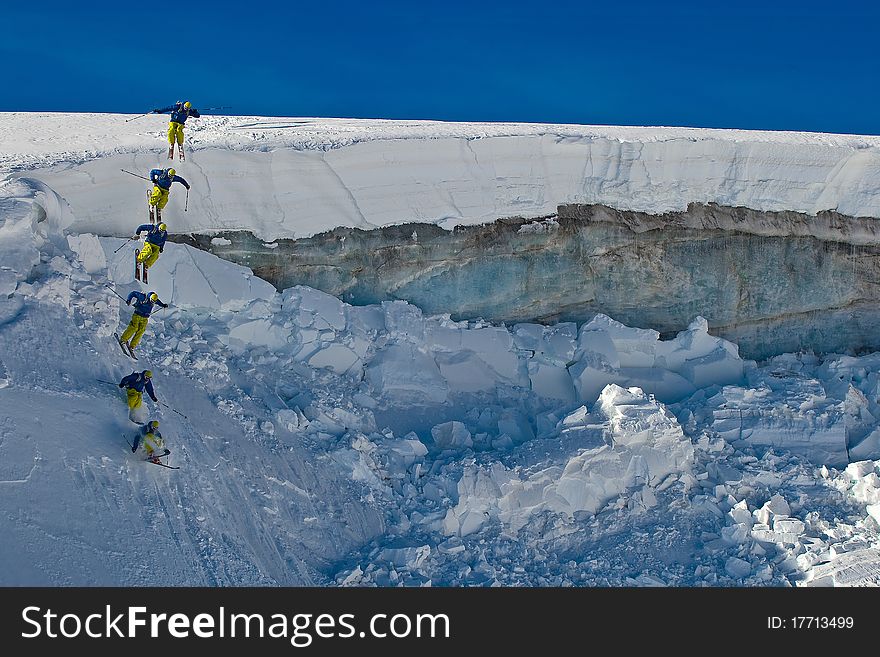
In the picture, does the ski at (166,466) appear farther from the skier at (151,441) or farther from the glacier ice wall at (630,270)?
the glacier ice wall at (630,270)

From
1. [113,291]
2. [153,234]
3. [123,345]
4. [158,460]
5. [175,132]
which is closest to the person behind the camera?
[158,460]

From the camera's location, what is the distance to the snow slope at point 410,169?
9953mm

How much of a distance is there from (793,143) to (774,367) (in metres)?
2.85

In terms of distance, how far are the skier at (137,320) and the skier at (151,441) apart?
1262 mm

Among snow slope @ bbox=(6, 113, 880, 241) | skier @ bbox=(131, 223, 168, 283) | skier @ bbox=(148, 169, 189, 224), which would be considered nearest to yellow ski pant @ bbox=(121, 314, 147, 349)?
skier @ bbox=(131, 223, 168, 283)

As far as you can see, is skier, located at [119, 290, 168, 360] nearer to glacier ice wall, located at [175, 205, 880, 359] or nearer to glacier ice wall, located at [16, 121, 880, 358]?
glacier ice wall, located at [16, 121, 880, 358]

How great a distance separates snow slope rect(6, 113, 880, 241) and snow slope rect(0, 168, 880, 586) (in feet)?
2.21

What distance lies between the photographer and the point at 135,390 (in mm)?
7480

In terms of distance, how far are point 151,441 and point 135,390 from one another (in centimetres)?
52

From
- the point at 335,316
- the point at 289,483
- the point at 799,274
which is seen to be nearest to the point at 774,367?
the point at 799,274

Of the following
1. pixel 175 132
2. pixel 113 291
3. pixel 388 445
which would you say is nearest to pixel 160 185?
pixel 175 132

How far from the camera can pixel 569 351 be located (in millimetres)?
10648

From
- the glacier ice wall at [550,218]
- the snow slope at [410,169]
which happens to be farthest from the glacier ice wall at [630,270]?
the snow slope at [410,169]

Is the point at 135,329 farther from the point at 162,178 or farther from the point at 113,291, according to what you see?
the point at 162,178
